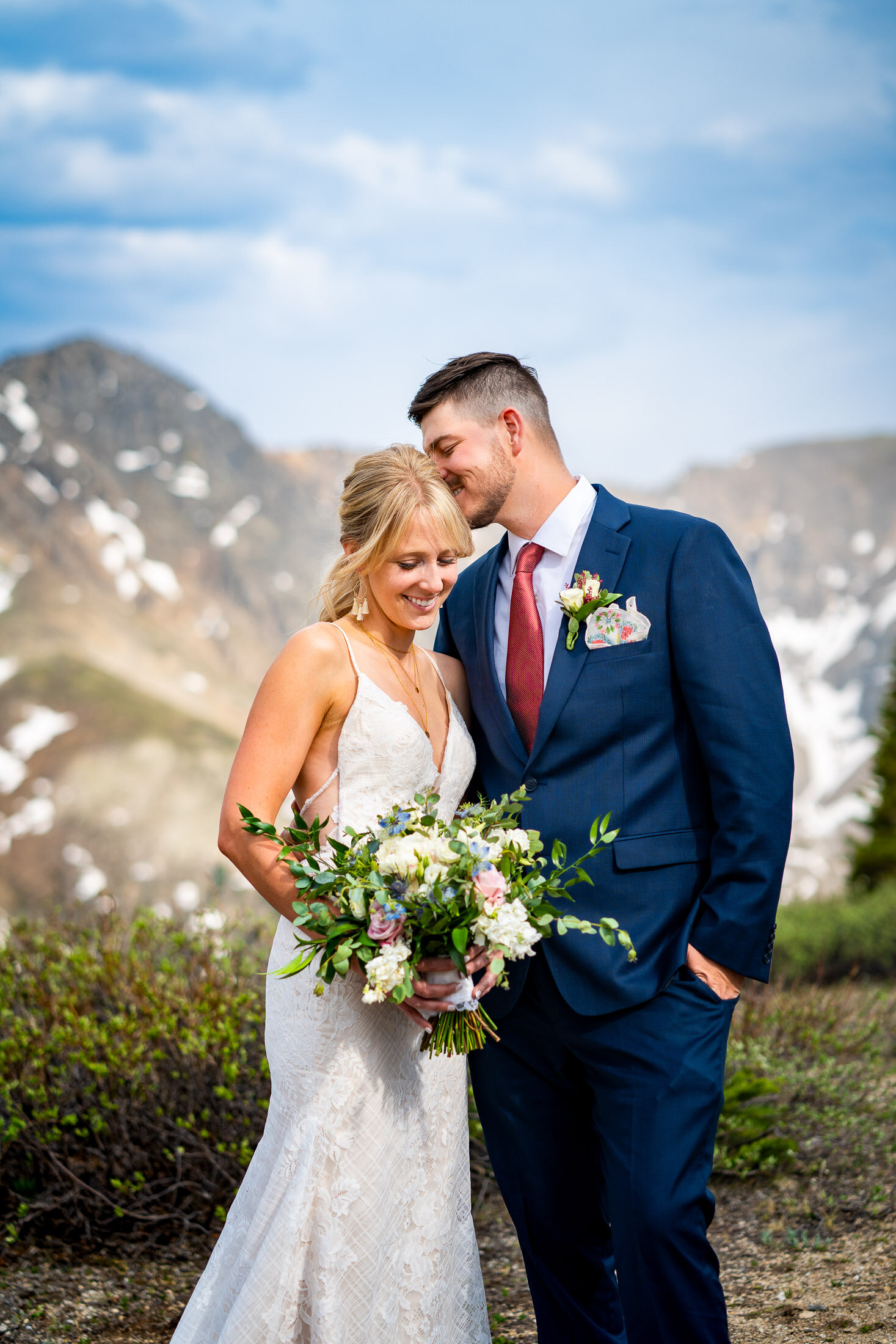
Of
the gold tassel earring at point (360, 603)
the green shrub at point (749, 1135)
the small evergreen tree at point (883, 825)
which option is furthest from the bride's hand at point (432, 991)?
the small evergreen tree at point (883, 825)

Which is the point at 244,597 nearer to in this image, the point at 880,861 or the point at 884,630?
the point at 884,630

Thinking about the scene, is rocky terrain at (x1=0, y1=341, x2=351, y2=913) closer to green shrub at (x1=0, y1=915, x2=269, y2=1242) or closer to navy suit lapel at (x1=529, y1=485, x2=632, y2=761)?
green shrub at (x1=0, y1=915, x2=269, y2=1242)

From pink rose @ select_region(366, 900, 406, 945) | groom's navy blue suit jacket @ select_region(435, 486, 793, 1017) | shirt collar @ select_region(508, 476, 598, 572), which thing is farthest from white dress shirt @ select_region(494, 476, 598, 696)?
pink rose @ select_region(366, 900, 406, 945)

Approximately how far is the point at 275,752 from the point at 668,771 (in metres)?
1.04

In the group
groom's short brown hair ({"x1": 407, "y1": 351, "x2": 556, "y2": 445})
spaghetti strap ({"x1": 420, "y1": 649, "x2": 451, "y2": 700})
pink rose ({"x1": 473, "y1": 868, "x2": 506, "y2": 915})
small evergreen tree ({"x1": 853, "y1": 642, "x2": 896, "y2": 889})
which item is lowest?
pink rose ({"x1": 473, "y1": 868, "x2": 506, "y2": 915})

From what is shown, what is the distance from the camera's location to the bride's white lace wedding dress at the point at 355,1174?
2748 mm

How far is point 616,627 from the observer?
9.65ft

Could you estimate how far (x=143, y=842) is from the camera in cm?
8062

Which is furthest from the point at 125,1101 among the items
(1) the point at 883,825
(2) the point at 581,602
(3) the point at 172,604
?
(3) the point at 172,604

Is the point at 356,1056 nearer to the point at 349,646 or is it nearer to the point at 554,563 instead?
the point at 349,646

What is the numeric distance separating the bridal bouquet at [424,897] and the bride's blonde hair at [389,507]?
0.76 meters

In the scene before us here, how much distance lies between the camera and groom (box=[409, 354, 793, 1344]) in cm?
273

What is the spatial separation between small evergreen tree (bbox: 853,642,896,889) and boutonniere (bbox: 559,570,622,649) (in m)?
13.6

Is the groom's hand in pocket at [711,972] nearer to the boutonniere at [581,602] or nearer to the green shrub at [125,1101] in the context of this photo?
the boutonniere at [581,602]
